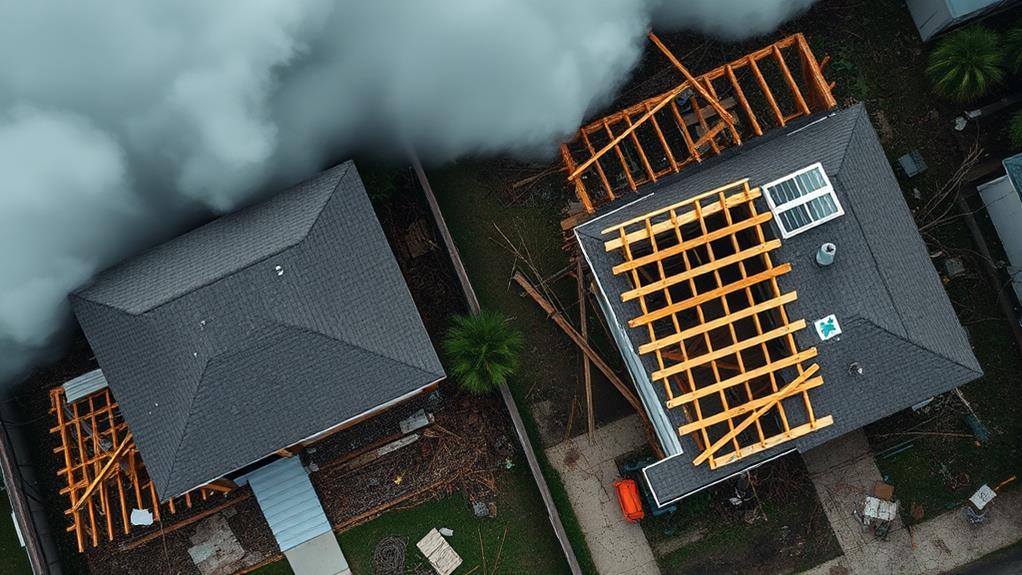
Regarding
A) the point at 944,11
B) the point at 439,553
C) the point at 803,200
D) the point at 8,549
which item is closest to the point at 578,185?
the point at 803,200

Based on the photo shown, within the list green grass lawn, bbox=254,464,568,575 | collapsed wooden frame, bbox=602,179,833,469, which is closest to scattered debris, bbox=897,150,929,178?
collapsed wooden frame, bbox=602,179,833,469

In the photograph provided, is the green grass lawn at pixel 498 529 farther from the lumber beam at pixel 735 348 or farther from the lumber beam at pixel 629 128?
the lumber beam at pixel 629 128

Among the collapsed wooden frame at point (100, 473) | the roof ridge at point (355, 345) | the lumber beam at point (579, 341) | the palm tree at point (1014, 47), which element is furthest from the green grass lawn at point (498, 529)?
the palm tree at point (1014, 47)

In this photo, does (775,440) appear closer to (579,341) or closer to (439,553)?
(579,341)

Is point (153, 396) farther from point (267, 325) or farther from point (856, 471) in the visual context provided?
point (856, 471)

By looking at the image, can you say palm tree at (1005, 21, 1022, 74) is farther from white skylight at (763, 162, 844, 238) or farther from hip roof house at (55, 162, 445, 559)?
hip roof house at (55, 162, 445, 559)

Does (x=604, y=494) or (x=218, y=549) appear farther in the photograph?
(x=604, y=494)

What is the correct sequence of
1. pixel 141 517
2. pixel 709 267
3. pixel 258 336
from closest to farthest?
1. pixel 258 336
2. pixel 709 267
3. pixel 141 517
